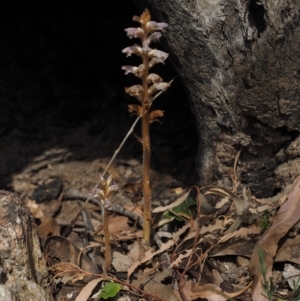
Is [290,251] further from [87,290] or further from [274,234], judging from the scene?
[87,290]

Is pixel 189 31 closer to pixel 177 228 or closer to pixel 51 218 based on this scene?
pixel 177 228

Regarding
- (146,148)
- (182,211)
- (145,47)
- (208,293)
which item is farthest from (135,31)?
(208,293)

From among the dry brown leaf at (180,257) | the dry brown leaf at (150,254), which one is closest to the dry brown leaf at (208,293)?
the dry brown leaf at (180,257)

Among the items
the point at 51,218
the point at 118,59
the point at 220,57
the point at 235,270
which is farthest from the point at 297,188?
the point at 118,59

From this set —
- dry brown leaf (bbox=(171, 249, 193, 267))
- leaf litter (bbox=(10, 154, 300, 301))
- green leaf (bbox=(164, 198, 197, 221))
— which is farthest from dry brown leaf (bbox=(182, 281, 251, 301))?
green leaf (bbox=(164, 198, 197, 221))

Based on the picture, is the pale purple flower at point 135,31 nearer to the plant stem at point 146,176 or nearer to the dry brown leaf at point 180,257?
the plant stem at point 146,176
